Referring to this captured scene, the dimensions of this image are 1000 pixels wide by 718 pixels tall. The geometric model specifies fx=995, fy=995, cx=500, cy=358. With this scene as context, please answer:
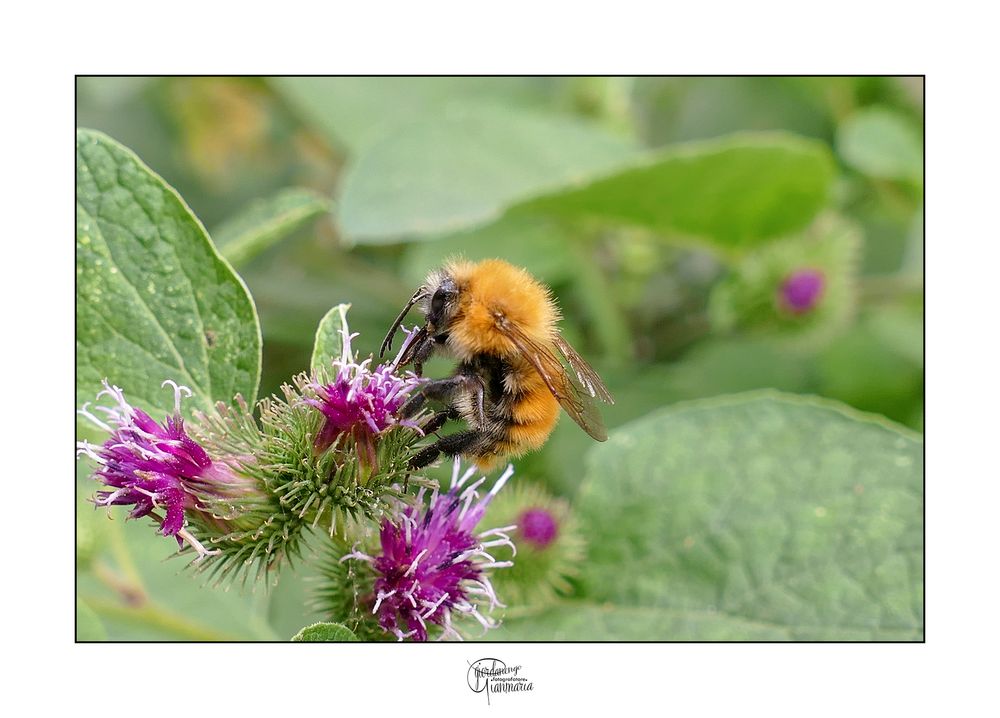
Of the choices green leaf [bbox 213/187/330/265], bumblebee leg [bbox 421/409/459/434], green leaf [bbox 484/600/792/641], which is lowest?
green leaf [bbox 484/600/792/641]

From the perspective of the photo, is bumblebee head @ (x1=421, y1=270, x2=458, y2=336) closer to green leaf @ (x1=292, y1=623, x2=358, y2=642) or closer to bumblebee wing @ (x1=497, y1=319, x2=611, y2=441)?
bumblebee wing @ (x1=497, y1=319, x2=611, y2=441)

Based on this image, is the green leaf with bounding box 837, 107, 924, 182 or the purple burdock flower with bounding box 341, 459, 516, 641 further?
the green leaf with bounding box 837, 107, 924, 182

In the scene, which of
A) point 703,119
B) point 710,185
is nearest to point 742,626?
point 710,185

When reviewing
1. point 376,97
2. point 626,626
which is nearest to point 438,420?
point 626,626

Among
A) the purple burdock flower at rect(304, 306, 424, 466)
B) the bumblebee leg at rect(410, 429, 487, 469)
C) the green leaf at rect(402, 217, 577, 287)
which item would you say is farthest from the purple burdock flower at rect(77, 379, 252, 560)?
the green leaf at rect(402, 217, 577, 287)

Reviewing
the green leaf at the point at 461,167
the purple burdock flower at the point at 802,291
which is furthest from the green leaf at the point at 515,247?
the purple burdock flower at the point at 802,291

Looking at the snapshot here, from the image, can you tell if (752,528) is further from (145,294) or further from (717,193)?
(145,294)

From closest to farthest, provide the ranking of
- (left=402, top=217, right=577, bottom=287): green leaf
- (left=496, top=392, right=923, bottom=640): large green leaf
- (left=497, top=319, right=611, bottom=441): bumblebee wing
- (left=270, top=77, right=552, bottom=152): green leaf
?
(left=497, top=319, right=611, bottom=441): bumblebee wing → (left=496, top=392, right=923, bottom=640): large green leaf → (left=402, top=217, right=577, bottom=287): green leaf → (left=270, top=77, right=552, bottom=152): green leaf
